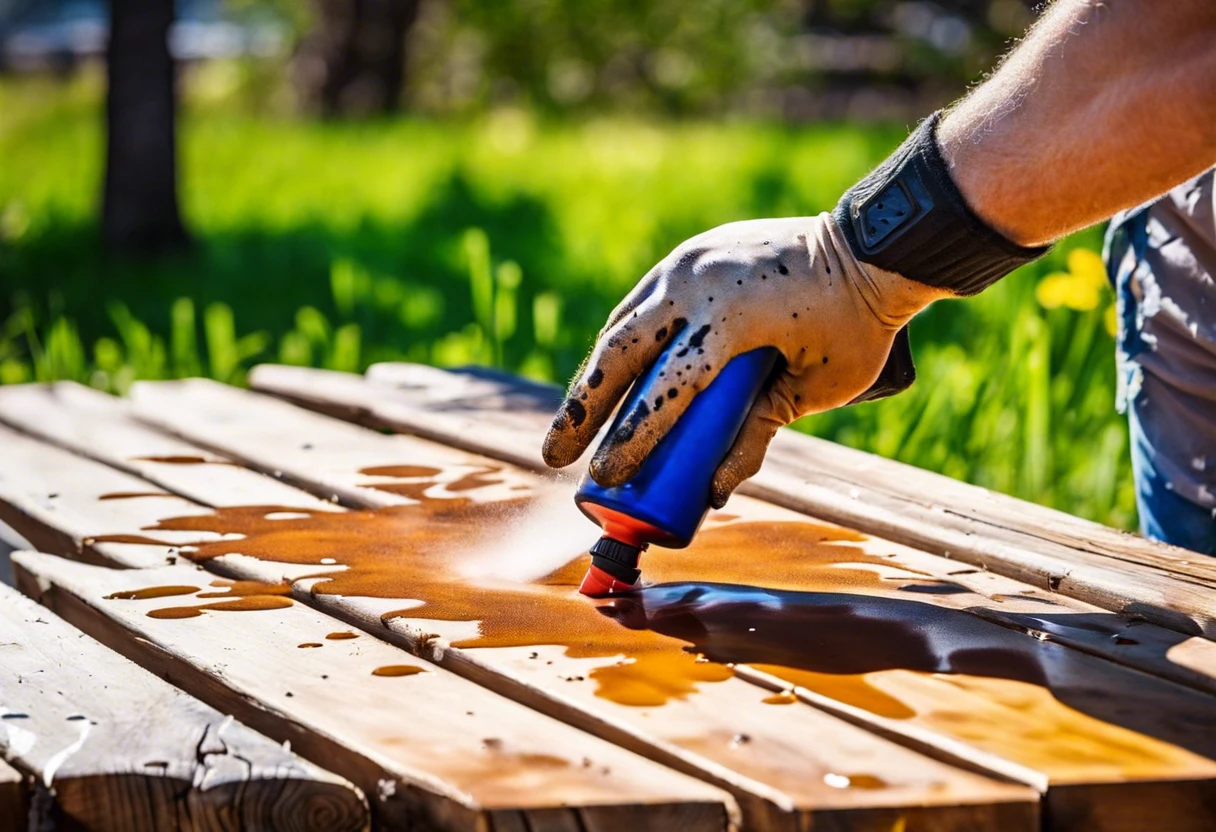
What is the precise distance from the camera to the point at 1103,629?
1.74m

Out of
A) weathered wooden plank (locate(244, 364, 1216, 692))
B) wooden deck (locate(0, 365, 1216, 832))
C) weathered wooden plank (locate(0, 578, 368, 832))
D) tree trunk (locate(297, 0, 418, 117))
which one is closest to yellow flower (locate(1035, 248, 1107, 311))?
wooden deck (locate(0, 365, 1216, 832))

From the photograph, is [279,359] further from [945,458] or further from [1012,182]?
[1012,182]

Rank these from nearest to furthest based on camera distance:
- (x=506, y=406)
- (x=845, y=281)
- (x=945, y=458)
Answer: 1. (x=845, y=281)
2. (x=506, y=406)
3. (x=945, y=458)

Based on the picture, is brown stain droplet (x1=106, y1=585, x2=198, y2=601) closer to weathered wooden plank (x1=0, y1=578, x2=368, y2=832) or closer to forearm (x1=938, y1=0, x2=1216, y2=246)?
weathered wooden plank (x1=0, y1=578, x2=368, y2=832)

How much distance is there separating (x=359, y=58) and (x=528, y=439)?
978cm

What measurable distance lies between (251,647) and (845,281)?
80 centimetres

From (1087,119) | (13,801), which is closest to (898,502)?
(1087,119)

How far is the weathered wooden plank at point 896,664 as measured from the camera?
1.38m

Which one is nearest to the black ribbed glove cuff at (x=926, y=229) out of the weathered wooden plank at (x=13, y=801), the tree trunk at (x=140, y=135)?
the weathered wooden plank at (x=13, y=801)

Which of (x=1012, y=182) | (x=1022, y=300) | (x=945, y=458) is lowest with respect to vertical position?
(x=945, y=458)

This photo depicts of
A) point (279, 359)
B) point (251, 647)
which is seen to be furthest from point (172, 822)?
point (279, 359)

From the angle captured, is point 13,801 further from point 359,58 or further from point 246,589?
point 359,58

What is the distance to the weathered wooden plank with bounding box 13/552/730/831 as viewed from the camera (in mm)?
1272

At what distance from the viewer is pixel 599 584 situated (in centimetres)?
183
